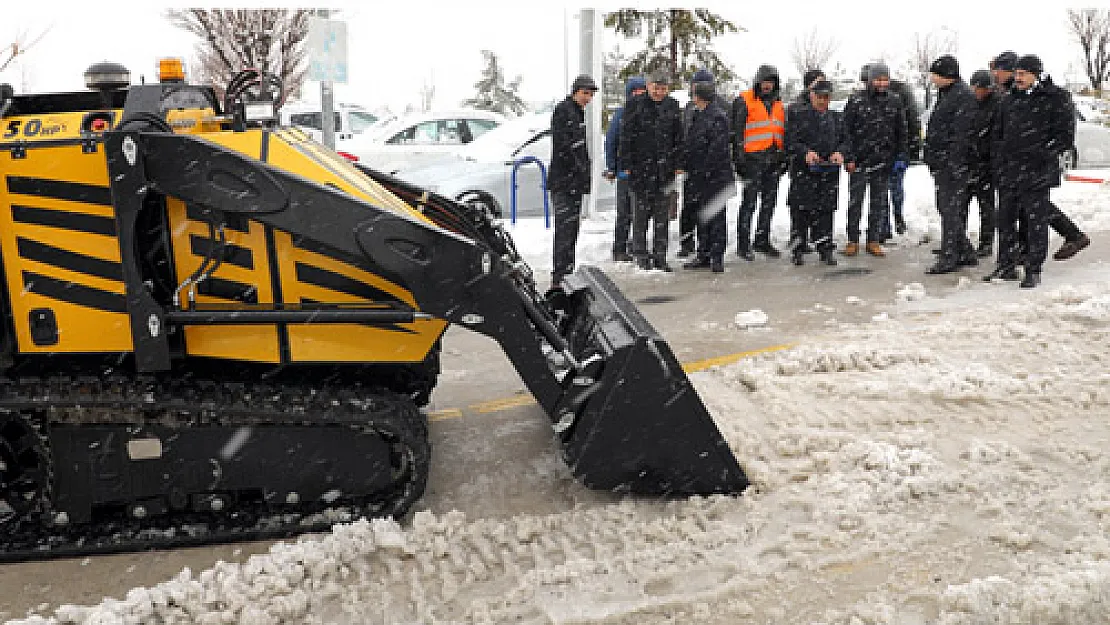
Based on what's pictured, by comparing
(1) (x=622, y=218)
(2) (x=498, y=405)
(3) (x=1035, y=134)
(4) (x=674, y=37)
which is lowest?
(2) (x=498, y=405)

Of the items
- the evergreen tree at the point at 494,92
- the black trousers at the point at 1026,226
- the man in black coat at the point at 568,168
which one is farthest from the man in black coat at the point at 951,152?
the evergreen tree at the point at 494,92

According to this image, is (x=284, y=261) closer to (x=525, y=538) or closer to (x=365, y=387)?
(x=365, y=387)

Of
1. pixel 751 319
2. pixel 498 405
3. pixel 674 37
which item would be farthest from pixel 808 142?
pixel 674 37

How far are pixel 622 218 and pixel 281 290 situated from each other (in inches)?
256

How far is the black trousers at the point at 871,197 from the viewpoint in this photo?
31.4 ft

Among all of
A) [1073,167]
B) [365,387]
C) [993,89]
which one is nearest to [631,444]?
[365,387]

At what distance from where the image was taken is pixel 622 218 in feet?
31.9

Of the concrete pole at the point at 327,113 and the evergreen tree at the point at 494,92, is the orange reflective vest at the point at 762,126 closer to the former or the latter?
the concrete pole at the point at 327,113

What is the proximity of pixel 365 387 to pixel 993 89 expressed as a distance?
24.3 feet

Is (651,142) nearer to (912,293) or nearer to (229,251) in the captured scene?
(912,293)

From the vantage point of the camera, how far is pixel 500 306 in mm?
3645

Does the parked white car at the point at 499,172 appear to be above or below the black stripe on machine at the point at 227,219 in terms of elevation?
below

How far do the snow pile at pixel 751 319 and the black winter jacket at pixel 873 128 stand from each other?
309 centimetres

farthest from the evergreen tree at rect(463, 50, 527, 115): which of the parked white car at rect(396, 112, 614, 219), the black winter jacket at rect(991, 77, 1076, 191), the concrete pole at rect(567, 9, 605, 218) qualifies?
the black winter jacket at rect(991, 77, 1076, 191)
